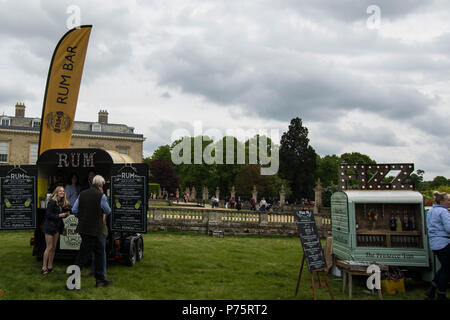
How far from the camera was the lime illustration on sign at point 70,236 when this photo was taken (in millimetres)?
9438

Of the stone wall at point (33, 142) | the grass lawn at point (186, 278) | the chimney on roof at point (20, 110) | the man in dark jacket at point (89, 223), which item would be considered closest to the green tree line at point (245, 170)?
the stone wall at point (33, 142)

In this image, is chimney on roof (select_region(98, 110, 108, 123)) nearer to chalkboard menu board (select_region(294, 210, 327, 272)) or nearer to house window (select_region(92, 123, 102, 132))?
house window (select_region(92, 123, 102, 132))

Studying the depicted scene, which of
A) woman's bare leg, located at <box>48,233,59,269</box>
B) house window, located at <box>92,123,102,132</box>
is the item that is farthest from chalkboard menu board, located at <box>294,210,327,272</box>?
house window, located at <box>92,123,102,132</box>

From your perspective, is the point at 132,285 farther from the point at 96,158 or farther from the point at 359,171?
the point at 359,171

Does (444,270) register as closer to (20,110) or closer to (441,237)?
(441,237)

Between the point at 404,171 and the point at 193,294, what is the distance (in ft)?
20.7

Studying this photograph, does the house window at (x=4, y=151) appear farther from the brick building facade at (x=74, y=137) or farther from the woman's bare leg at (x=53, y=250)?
the woman's bare leg at (x=53, y=250)

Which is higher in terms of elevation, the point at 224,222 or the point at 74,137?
the point at 74,137

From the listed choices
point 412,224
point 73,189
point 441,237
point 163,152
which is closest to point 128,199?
point 73,189

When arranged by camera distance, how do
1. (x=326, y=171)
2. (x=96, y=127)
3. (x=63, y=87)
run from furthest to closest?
(x=326, y=171) < (x=96, y=127) < (x=63, y=87)

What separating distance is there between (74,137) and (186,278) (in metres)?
51.7

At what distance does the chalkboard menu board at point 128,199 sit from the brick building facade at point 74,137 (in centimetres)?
4729

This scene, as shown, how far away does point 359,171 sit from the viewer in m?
9.51

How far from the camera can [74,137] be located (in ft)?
180
